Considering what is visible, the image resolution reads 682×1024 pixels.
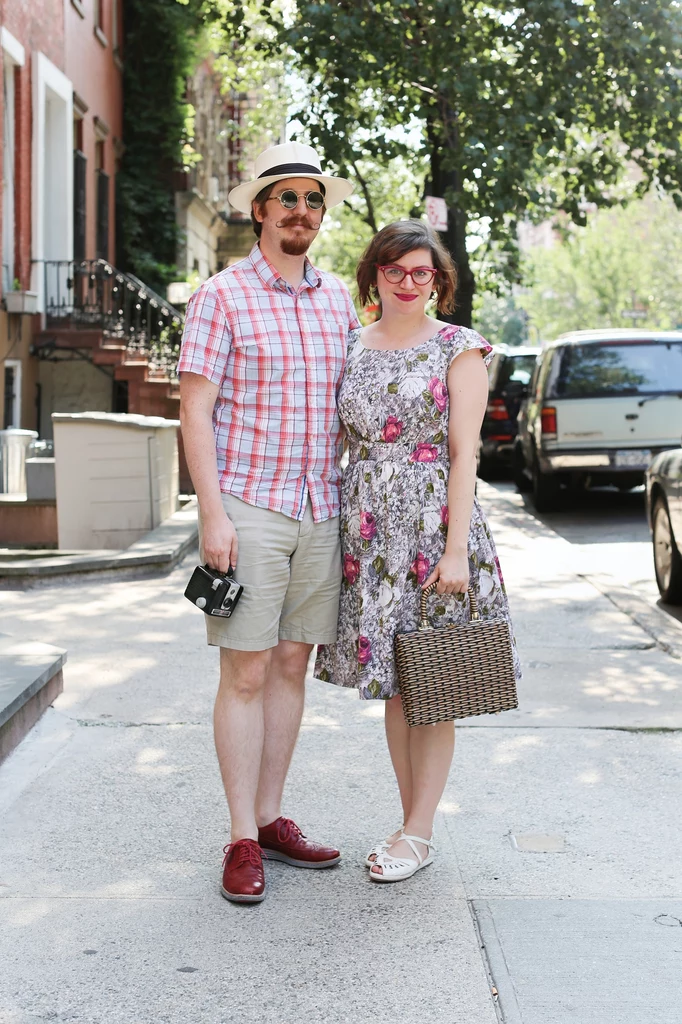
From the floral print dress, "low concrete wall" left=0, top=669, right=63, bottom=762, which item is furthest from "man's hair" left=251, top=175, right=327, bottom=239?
"low concrete wall" left=0, top=669, right=63, bottom=762

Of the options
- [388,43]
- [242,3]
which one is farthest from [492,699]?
[242,3]

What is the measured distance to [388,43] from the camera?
46.6 feet

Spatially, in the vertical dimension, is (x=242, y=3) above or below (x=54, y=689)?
above

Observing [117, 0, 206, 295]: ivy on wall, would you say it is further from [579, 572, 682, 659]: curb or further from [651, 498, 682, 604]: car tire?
[651, 498, 682, 604]: car tire

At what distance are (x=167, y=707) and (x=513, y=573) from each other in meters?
4.61

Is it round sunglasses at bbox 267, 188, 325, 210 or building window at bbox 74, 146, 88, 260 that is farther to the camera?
building window at bbox 74, 146, 88, 260

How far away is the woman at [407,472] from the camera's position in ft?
12.7

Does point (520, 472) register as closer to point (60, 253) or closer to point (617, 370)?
point (617, 370)

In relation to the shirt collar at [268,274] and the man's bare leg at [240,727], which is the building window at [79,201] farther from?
the man's bare leg at [240,727]

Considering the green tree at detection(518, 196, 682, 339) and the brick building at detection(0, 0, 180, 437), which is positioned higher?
the green tree at detection(518, 196, 682, 339)

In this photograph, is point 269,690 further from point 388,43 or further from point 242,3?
point 242,3

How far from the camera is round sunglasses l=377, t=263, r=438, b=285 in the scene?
155 inches

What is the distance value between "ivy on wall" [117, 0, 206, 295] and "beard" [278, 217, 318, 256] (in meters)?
19.1

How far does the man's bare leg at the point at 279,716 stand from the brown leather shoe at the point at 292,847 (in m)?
0.04
